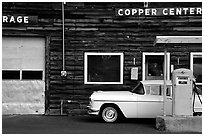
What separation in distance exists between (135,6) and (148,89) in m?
4.31

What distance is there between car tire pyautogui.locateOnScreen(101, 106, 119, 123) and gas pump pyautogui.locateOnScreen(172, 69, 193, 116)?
8.08 ft

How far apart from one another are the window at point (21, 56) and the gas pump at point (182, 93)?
6.54 meters

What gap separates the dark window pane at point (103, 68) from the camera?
57.8 feet

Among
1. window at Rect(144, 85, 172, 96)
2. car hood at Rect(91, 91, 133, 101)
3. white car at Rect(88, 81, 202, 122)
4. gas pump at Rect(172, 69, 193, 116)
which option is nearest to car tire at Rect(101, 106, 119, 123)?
white car at Rect(88, 81, 202, 122)

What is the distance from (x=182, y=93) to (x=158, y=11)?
216 inches

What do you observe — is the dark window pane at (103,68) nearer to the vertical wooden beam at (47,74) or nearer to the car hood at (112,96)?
the vertical wooden beam at (47,74)

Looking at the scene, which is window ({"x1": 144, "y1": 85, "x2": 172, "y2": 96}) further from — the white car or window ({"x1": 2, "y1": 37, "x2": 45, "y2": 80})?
window ({"x1": 2, "y1": 37, "x2": 45, "y2": 80})

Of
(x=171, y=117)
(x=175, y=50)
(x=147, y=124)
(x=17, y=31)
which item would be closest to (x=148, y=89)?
(x=147, y=124)

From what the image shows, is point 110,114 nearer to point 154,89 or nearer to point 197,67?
point 154,89

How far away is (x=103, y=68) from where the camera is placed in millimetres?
17719

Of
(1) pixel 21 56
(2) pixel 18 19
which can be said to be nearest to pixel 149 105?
(1) pixel 21 56

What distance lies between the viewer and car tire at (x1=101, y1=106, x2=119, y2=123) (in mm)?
14688

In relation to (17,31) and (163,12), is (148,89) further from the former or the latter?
(17,31)

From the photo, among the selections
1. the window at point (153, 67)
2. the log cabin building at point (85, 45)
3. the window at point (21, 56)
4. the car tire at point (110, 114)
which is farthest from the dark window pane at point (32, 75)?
the window at point (153, 67)
